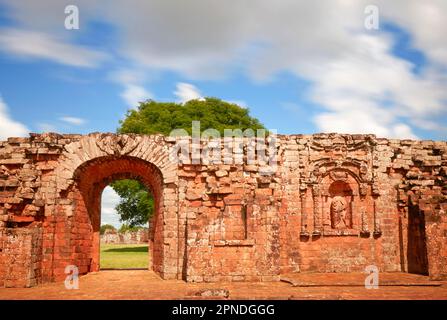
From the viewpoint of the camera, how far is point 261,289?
8781mm

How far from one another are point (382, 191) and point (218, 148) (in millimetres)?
5246

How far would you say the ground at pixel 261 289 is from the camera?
7.89m

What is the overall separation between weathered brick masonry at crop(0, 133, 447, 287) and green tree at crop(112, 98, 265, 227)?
11731mm

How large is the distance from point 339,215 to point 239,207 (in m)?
3.49

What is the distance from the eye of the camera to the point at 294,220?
11.9m

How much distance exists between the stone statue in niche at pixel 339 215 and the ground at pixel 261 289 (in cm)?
161

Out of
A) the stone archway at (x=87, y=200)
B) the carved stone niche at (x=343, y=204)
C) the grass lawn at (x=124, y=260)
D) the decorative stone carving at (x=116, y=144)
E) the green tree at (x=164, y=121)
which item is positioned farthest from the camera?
the green tree at (x=164, y=121)

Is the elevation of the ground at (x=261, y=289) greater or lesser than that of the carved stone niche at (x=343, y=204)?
lesser

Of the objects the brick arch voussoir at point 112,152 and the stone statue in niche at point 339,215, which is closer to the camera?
the brick arch voussoir at point 112,152

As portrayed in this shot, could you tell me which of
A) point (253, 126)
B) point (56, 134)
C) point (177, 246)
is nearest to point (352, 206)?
point (177, 246)

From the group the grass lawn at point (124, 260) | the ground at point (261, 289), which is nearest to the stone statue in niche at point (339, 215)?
the ground at point (261, 289)

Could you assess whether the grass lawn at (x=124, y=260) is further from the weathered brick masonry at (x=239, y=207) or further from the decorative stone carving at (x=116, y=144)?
the decorative stone carving at (x=116, y=144)

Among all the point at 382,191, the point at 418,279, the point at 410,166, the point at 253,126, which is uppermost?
the point at 253,126
